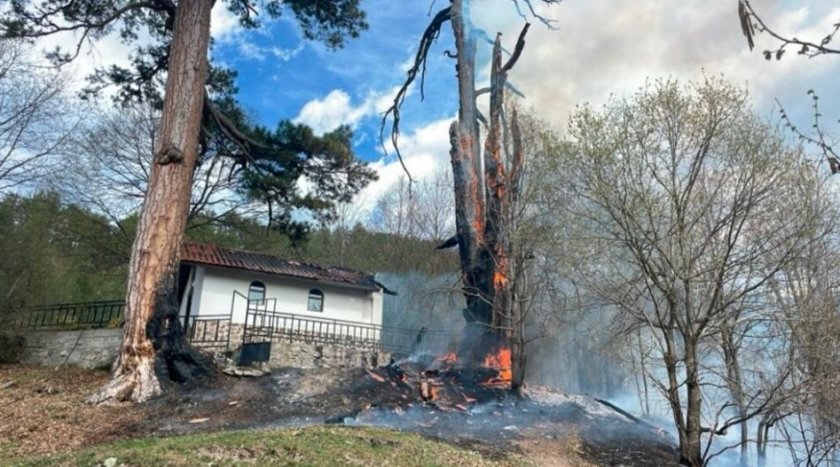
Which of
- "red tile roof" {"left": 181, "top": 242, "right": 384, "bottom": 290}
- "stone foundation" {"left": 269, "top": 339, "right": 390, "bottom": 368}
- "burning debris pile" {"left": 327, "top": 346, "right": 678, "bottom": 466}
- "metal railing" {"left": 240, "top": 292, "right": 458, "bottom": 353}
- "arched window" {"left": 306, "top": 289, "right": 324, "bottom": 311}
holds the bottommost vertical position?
"burning debris pile" {"left": 327, "top": 346, "right": 678, "bottom": 466}

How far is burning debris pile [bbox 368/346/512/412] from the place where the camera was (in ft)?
34.8

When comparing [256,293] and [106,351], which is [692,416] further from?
[256,293]

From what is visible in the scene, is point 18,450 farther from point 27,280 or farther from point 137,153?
point 137,153

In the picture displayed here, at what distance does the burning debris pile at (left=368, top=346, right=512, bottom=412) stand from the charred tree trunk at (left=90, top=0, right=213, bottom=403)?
162 inches

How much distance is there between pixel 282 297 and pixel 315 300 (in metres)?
1.26

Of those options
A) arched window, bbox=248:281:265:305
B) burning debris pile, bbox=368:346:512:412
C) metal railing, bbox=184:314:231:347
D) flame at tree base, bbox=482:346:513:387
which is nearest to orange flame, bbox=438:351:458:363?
burning debris pile, bbox=368:346:512:412

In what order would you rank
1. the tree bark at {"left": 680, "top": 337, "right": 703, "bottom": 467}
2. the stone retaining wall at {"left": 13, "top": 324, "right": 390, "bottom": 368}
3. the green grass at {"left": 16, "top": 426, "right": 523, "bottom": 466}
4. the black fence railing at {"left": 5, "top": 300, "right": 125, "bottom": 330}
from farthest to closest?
1. the black fence railing at {"left": 5, "top": 300, "right": 125, "bottom": 330}
2. the stone retaining wall at {"left": 13, "top": 324, "right": 390, "bottom": 368}
3. the tree bark at {"left": 680, "top": 337, "right": 703, "bottom": 467}
4. the green grass at {"left": 16, "top": 426, "right": 523, "bottom": 466}

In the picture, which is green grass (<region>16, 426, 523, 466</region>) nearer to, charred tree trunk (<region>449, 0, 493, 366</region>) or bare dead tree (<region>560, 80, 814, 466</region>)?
bare dead tree (<region>560, 80, 814, 466</region>)

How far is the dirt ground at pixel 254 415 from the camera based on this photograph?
7.15 m

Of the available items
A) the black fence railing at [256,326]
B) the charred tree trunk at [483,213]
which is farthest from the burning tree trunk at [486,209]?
the black fence railing at [256,326]

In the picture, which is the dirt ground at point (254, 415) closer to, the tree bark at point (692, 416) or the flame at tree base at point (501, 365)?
the tree bark at point (692, 416)

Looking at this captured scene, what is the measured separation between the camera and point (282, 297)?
18484mm

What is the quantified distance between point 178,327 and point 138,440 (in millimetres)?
3713

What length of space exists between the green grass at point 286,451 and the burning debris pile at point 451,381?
3140 millimetres
